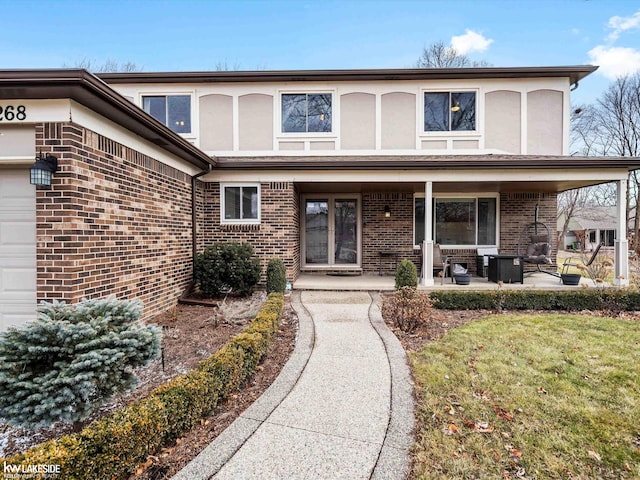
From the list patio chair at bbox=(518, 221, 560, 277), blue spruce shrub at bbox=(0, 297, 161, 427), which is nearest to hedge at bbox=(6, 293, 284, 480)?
blue spruce shrub at bbox=(0, 297, 161, 427)

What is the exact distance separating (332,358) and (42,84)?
454 cm

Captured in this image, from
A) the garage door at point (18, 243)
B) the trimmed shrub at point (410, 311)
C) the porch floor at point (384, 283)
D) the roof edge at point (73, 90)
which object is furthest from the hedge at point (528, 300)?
the garage door at point (18, 243)

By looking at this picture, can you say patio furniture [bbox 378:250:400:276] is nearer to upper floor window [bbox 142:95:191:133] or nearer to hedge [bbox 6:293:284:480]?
upper floor window [bbox 142:95:191:133]

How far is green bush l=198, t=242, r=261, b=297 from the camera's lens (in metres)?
6.89

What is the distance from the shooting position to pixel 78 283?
3.96m

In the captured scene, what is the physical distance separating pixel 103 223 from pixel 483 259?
370 inches

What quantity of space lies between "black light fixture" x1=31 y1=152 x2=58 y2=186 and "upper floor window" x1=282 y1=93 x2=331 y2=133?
665cm

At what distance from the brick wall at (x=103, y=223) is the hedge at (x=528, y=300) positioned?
5.45 metres

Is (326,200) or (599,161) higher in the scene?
(599,161)

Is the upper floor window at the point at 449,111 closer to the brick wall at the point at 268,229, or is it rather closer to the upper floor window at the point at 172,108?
the brick wall at the point at 268,229

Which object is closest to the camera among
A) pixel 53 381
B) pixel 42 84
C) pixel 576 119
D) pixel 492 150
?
pixel 53 381

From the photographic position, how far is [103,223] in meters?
4.43

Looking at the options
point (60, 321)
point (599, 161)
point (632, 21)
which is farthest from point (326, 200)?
point (632, 21)

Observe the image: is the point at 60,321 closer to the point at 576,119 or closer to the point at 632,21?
the point at 632,21
